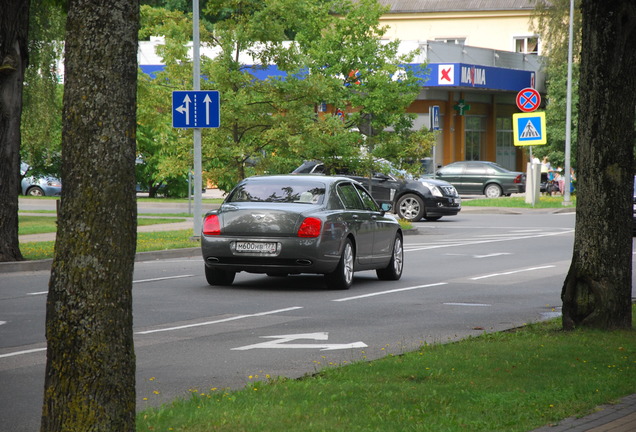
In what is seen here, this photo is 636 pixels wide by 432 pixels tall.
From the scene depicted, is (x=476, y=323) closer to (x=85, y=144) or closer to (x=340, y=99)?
(x=85, y=144)

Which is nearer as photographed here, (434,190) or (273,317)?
(273,317)

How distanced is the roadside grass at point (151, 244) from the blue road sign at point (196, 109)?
2311 mm

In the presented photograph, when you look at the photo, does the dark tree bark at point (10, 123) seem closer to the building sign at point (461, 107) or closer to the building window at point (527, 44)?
the building sign at point (461, 107)

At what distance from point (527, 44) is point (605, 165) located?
58.3 metres

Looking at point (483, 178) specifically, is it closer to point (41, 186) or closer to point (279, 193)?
point (41, 186)

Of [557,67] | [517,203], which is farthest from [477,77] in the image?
[517,203]

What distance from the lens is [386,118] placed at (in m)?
31.2

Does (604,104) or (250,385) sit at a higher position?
(604,104)

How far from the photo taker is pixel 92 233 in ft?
17.7

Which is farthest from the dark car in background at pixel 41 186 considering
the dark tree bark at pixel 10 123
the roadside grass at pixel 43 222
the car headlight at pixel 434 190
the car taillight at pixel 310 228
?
the car taillight at pixel 310 228

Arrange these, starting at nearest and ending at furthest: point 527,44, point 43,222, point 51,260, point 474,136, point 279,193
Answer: point 279,193 < point 51,260 < point 43,222 < point 474,136 < point 527,44

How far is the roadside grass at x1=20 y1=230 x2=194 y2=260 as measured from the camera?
2041cm

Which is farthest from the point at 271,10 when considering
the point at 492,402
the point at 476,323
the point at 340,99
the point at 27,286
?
the point at 492,402

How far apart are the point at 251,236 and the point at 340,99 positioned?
53.5 feet
